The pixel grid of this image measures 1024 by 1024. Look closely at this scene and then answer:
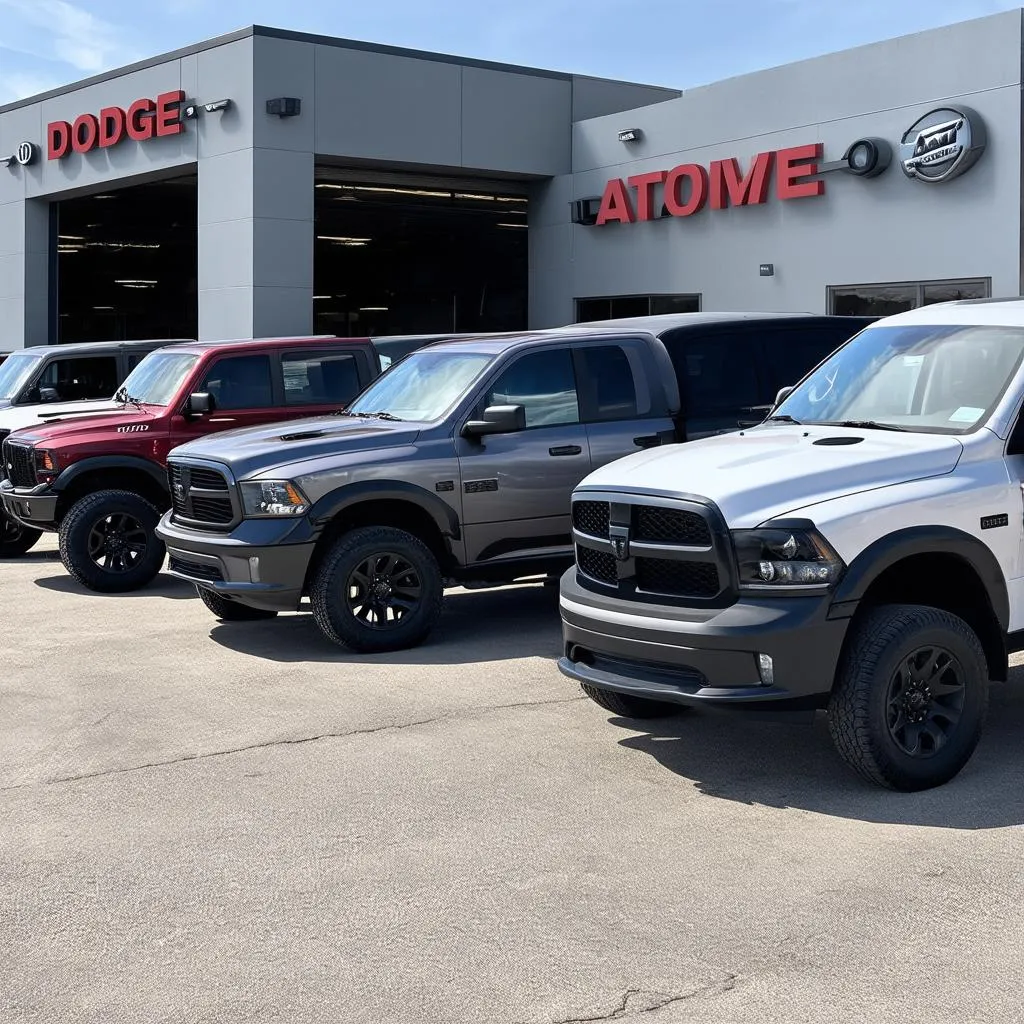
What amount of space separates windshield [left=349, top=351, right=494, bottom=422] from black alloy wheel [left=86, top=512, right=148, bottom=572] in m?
2.72

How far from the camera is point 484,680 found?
8.30 meters

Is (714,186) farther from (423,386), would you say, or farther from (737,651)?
(737,651)

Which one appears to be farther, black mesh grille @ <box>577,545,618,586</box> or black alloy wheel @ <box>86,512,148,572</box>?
black alloy wheel @ <box>86,512,148,572</box>

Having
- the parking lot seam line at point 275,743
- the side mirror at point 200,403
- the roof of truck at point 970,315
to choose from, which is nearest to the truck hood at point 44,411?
the side mirror at point 200,403

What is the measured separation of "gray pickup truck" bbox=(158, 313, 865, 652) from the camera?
892 cm

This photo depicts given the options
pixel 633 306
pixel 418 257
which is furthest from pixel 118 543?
pixel 418 257

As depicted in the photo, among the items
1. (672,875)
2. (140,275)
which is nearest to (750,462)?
(672,875)

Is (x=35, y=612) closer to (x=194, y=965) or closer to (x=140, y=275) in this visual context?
(x=194, y=965)

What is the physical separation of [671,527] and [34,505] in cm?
749

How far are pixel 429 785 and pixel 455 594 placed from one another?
5415 mm

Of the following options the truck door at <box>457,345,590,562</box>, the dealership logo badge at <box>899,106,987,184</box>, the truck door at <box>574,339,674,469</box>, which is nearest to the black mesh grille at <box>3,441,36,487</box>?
the truck door at <box>457,345,590,562</box>

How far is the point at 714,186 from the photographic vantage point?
23.7 meters

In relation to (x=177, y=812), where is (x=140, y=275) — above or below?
above

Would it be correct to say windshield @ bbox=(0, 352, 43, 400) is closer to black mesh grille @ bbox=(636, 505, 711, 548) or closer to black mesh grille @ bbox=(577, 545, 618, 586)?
black mesh grille @ bbox=(577, 545, 618, 586)
